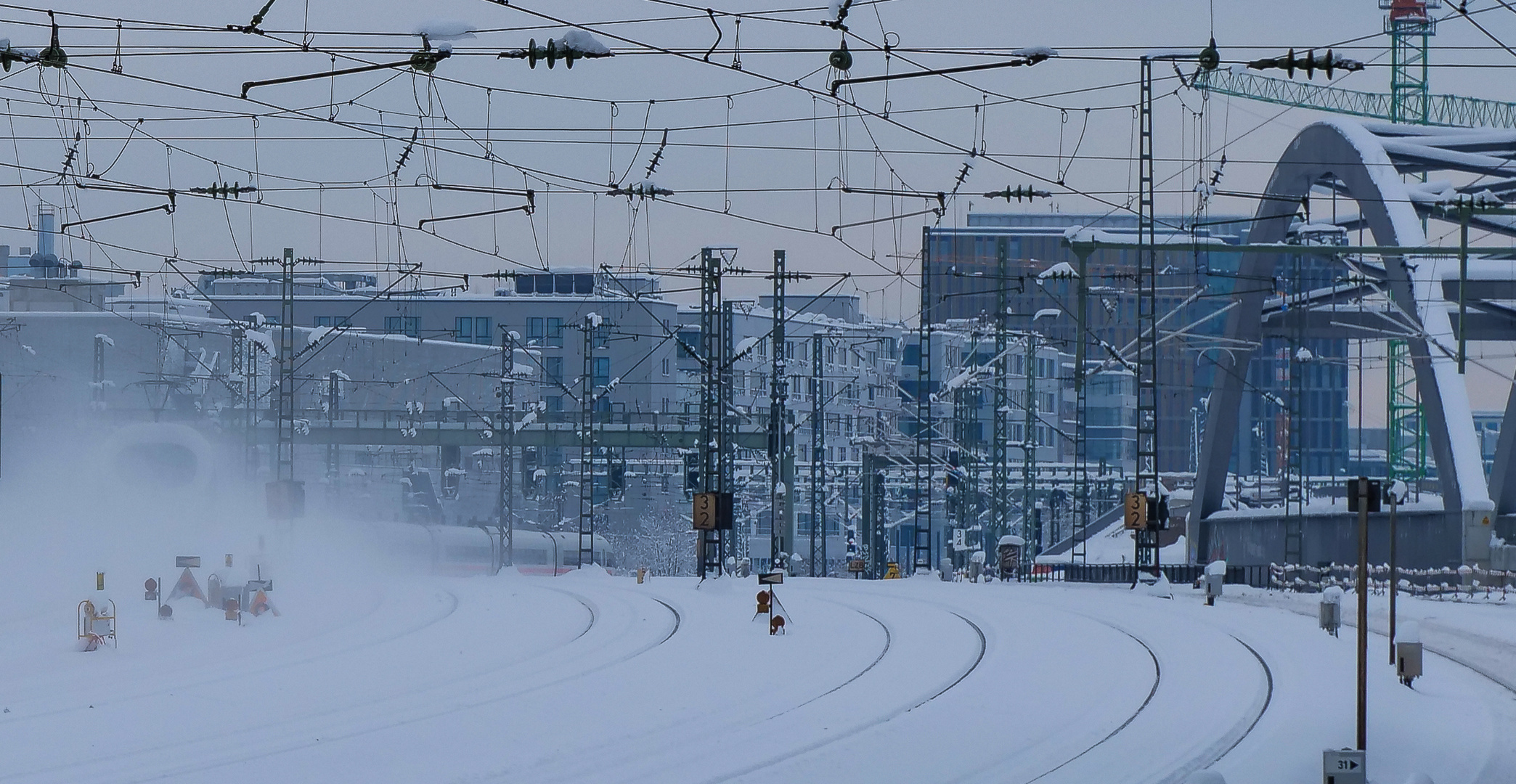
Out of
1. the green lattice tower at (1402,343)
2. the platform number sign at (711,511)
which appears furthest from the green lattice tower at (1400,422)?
the platform number sign at (711,511)

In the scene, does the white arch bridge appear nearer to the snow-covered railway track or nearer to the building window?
the snow-covered railway track

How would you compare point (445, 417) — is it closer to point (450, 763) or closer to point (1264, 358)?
point (450, 763)

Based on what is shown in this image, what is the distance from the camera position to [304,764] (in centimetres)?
1531

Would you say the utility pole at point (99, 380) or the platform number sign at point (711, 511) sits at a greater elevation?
the utility pole at point (99, 380)

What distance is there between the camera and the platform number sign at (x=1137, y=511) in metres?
41.3

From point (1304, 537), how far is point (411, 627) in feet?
106

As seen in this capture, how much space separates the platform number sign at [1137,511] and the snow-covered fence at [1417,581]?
324cm

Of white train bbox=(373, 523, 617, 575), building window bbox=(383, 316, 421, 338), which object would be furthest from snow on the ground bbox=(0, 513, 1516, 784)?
building window bbox=(383, 316, 421, 338)

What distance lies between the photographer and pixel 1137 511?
4150cm

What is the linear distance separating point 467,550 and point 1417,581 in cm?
3412

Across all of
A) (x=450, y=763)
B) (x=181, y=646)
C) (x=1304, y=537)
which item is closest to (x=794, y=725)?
(x=450, y=763)

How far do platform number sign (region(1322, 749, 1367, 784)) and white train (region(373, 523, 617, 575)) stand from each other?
45.4 metres

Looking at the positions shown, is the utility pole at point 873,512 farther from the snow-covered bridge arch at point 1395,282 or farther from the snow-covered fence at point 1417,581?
the snow-covered fence at point 1417,581

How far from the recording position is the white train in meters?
61.2
